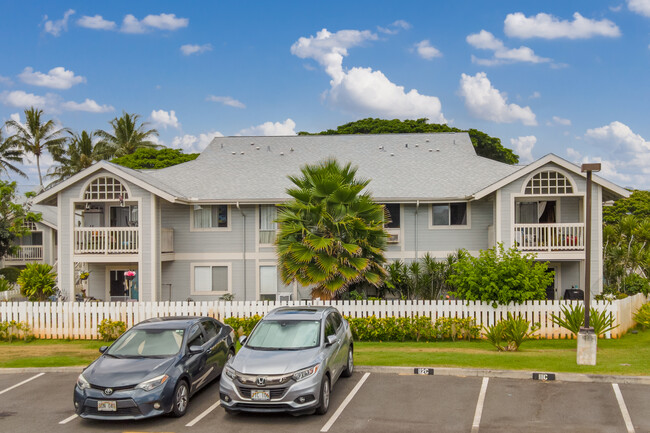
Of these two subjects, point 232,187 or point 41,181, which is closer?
point 232,187

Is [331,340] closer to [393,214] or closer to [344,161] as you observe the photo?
[393,214]

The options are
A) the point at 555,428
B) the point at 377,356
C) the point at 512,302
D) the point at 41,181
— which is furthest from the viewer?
the point at 41,181

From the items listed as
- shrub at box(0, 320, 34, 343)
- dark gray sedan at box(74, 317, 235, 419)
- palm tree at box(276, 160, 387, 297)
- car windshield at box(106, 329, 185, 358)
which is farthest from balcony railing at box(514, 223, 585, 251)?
shrub at box(0, 320, 34, 343)

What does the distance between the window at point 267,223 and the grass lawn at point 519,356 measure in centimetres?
792

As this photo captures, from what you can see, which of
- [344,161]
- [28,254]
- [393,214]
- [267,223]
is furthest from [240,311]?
[28,254]

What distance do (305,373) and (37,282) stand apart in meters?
15.7

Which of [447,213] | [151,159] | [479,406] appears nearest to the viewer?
[479,406]

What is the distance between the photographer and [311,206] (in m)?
19.0

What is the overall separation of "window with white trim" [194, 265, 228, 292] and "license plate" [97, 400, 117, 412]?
14343 mm

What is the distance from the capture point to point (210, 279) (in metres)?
24.3

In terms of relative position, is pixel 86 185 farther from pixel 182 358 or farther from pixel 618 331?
pixel 618 331

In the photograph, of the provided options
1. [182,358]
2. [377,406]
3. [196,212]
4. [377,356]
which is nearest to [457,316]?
[377,356]

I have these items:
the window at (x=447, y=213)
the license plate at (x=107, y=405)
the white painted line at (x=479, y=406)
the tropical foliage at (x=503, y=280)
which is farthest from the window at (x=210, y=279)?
the license plate at (x=107, y=405)

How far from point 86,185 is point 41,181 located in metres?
46.5
